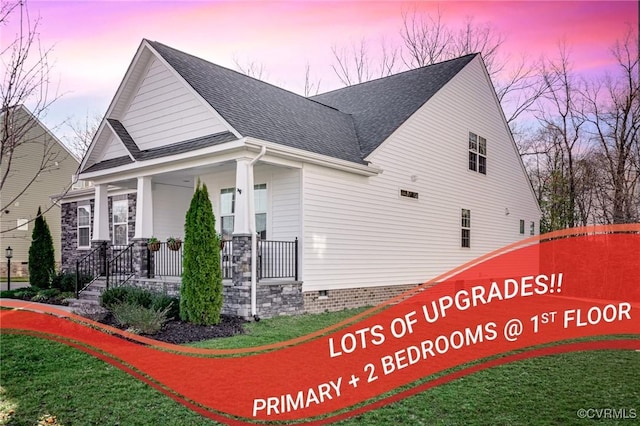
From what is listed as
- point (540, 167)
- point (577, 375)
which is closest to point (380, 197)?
point (577, 375)

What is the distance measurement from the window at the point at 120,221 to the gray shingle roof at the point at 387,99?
7.83 metres

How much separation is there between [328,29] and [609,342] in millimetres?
7270

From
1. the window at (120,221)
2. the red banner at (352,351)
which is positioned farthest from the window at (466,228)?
the window at (120,221)

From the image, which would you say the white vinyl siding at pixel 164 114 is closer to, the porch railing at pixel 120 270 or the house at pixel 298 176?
the house at pixel 298 176

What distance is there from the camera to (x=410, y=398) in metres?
5.95

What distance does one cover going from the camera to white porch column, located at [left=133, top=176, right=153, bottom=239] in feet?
40.6

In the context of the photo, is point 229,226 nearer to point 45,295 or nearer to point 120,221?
point 45,295

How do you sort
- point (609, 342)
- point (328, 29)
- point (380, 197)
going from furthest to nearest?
1. point (380, 197)
2. point (609, 342)
3. point (328, 29)

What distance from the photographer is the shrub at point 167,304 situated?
32.0 ft

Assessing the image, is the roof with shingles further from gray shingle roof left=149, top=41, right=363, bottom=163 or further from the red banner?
the red banner

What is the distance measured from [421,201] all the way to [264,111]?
17.6 ft

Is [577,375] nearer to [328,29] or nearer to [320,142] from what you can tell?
[328,29]

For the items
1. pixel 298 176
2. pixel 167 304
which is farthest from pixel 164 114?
pixel 167 304

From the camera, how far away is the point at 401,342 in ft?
27.7
